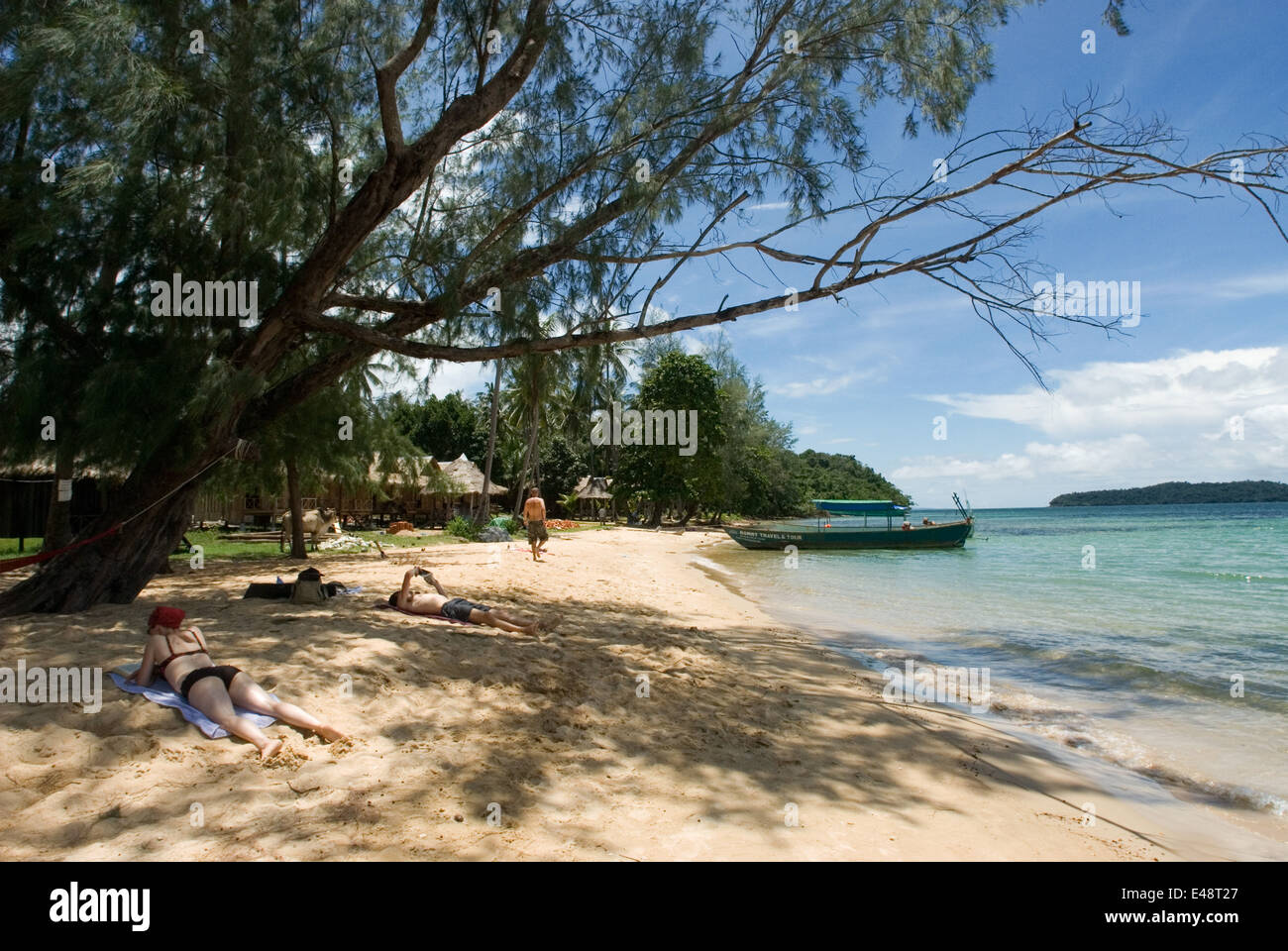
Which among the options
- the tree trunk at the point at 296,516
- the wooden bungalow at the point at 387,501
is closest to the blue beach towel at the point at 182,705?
the tree trunk at the point at 296,516

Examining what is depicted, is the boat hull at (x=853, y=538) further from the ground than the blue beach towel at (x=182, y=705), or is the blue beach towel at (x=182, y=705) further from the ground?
the blue beach towel at (x=182, y=705)

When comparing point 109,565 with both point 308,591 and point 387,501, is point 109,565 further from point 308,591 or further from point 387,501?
point 387,501

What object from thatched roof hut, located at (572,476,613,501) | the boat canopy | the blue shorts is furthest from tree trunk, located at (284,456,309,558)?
thatched roof hut, located at (572,476,613,501)

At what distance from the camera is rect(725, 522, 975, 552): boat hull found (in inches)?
1190

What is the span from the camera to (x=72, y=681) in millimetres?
4613

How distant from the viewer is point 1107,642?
35.6 feet

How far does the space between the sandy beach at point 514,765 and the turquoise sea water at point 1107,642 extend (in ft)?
3.91

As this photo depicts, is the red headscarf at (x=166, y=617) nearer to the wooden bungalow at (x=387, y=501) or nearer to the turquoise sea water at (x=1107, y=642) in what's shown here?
the turquoise sea water at (x=1107, y=642)

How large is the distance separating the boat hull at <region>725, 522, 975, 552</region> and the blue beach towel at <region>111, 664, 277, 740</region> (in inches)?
1046

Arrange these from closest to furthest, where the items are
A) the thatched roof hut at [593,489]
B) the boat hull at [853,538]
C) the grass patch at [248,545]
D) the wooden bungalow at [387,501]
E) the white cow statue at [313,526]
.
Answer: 1. the grass patch at [248,545]
2. the white cow statue at [313,526]
3. the wooden bungalow at [387,501]
4. the boat hull at [853,538]
5. the thatched roof hut at [593,489]

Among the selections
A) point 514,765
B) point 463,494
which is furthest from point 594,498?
point 514,765

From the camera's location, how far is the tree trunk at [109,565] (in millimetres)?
6820

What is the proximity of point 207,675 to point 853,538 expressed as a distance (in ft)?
93.5

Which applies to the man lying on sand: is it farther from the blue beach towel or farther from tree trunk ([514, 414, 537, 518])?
tree trunk ([514, 414, 537, 518])
